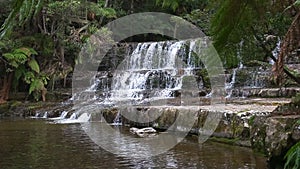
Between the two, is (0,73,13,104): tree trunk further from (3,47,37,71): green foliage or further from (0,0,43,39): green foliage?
(0,0,43,39): green foliage

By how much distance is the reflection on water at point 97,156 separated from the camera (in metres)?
5.55

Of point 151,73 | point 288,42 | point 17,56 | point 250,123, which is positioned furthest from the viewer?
point 151,73

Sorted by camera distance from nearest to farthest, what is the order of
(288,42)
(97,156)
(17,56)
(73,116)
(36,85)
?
(288,42) < (97,156) < (73,116) < (17,56) < (36,85)

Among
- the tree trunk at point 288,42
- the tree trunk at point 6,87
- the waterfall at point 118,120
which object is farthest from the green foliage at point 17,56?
the tree trunk at point 288,42

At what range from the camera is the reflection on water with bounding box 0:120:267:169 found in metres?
5.55

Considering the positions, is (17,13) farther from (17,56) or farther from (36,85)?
(36,85)

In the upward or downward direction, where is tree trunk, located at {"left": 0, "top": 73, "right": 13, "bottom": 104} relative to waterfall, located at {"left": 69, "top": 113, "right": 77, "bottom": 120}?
upward

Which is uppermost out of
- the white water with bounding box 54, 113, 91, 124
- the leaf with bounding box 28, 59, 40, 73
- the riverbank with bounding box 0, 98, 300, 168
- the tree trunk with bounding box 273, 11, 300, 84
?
the leaf with bounding box 28, 59, 40, 73

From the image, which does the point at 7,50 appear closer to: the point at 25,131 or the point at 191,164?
the point at 25,131

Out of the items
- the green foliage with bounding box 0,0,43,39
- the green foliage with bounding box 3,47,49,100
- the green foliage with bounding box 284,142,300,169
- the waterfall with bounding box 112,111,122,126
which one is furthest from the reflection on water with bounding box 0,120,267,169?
the green foliage with bounding box 3,47,49,100

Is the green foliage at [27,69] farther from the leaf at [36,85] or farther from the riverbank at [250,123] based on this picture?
the riverbank at [250,123]

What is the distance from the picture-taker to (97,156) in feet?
20.5

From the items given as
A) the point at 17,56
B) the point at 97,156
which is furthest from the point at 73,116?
the point at 97,156

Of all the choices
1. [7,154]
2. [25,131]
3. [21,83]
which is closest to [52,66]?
[21,83]
